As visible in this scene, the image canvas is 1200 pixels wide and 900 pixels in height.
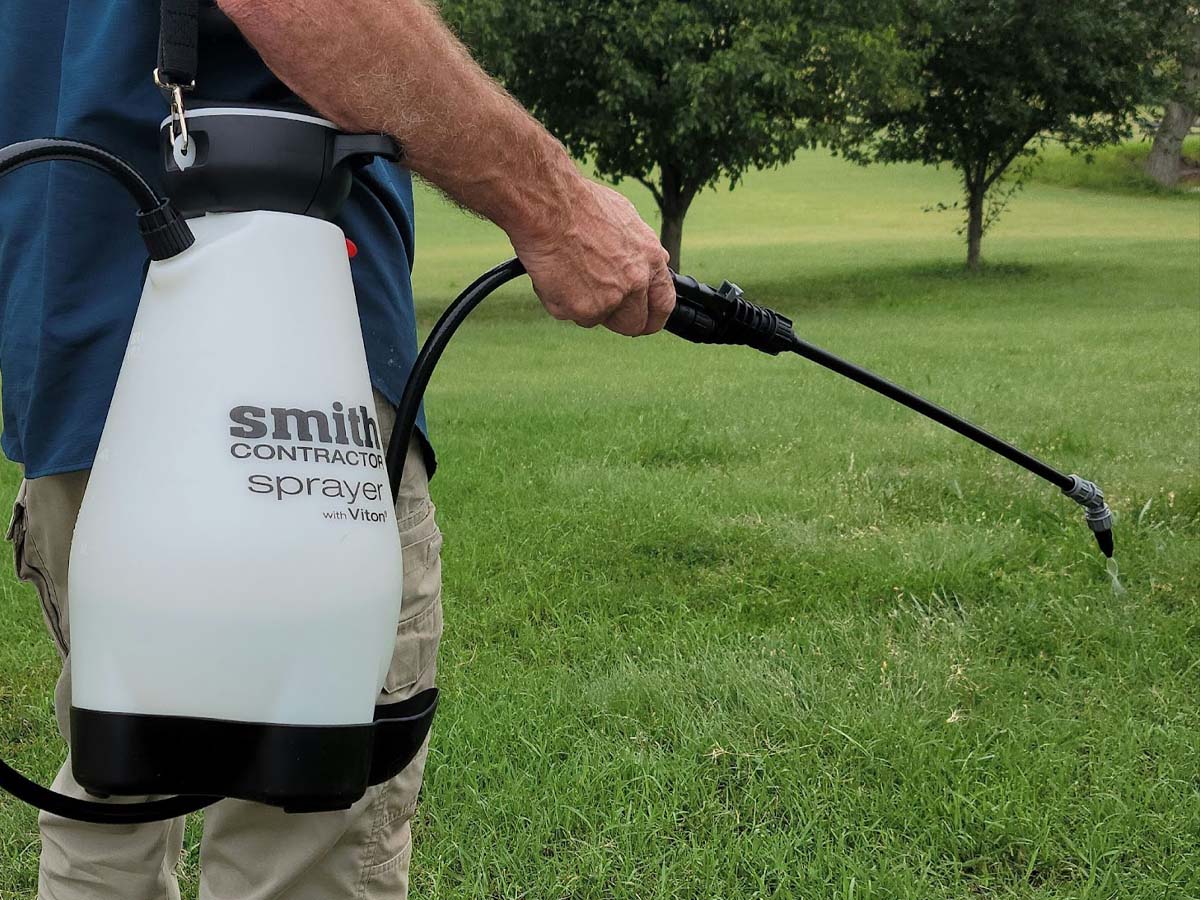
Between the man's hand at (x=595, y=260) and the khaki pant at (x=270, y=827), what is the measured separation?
249mm

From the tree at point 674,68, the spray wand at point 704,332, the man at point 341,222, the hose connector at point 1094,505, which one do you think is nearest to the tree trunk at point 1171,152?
the tree at point 674,68

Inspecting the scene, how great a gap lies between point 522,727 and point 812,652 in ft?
2.49

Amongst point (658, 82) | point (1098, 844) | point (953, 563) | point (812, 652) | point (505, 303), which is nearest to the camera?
point (1098, 844)

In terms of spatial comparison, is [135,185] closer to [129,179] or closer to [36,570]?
[129,179]

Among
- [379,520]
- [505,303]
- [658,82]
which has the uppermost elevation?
[658,82]

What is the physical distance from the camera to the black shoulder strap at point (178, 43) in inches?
44.4

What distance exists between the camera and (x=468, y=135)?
4.08 feet

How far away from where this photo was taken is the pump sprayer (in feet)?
3.34

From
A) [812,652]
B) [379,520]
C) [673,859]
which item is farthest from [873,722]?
[379,520]

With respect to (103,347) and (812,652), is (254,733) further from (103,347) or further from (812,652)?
(812,652)

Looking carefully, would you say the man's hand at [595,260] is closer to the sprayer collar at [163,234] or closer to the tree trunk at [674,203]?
the sprayer collar at [163,234]

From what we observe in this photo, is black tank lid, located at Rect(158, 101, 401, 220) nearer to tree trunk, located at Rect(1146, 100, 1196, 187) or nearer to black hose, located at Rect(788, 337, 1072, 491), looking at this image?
black hose, located at Rect(788, 337, 1072, 491)

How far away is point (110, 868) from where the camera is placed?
1.60 meters

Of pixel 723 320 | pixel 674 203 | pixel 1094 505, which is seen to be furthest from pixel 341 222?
pixel 674 203
